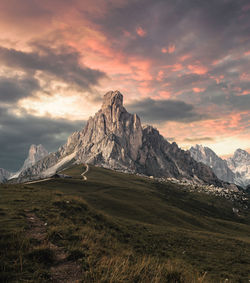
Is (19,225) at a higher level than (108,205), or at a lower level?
higher

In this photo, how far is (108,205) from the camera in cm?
5769

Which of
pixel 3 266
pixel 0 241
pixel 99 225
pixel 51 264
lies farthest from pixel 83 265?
pixel 99 225

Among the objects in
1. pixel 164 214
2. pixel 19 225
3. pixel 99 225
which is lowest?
pixel 164 214

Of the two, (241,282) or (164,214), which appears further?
(164,214)

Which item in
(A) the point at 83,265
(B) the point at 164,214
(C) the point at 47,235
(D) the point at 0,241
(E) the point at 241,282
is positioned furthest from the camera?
(B) the point at 164,214

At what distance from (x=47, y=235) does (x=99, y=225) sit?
36.2 ft

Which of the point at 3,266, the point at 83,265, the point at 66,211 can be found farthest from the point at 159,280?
the point at 66,211

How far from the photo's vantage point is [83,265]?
9.04m

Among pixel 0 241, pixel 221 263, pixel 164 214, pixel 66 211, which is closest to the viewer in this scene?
pixel 0 241

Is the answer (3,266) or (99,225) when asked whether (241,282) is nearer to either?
(99,225)

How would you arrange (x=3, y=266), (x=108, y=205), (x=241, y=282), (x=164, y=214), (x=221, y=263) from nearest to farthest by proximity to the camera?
(x=3, y=266), (x=241, y=282), (x=221, y=263), (x=108, y=205), (x=164, y=214)

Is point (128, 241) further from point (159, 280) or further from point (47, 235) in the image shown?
point (159, 280)

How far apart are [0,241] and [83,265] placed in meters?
5.20

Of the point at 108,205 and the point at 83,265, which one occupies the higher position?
the point at 83,265
